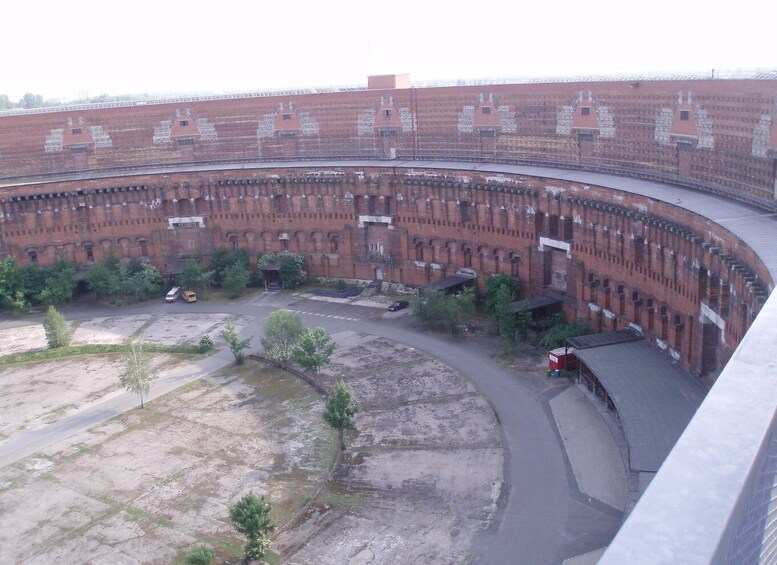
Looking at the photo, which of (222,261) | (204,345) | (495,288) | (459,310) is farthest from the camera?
(222,261)

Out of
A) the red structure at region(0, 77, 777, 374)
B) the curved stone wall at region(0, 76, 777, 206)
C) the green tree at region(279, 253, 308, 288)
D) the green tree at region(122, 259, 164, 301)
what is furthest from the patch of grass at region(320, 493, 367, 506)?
the green tree at region(122, 259, 164, 301)

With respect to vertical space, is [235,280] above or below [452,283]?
below

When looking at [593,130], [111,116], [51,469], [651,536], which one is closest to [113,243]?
[111,116]

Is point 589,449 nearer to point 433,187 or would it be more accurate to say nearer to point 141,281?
point 433,187

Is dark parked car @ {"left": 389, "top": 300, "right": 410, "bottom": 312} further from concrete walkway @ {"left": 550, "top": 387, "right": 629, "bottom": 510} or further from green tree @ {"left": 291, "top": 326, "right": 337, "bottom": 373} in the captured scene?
concrete walkway @ {"left": 550, "top": 387, "right": 629, "bottom": 510}

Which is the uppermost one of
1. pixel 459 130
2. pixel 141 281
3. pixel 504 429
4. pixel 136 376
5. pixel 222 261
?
pixel 459 130

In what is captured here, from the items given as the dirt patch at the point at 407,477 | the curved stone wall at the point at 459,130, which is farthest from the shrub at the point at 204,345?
the curved stone wall at the point at 459,130

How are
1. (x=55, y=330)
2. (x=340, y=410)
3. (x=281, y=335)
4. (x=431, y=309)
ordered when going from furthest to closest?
(x=55, y=330), (x=431, y=309), (x=281, y=335), (x=340, y=410)

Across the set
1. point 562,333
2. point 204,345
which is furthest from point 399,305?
point 204,345
